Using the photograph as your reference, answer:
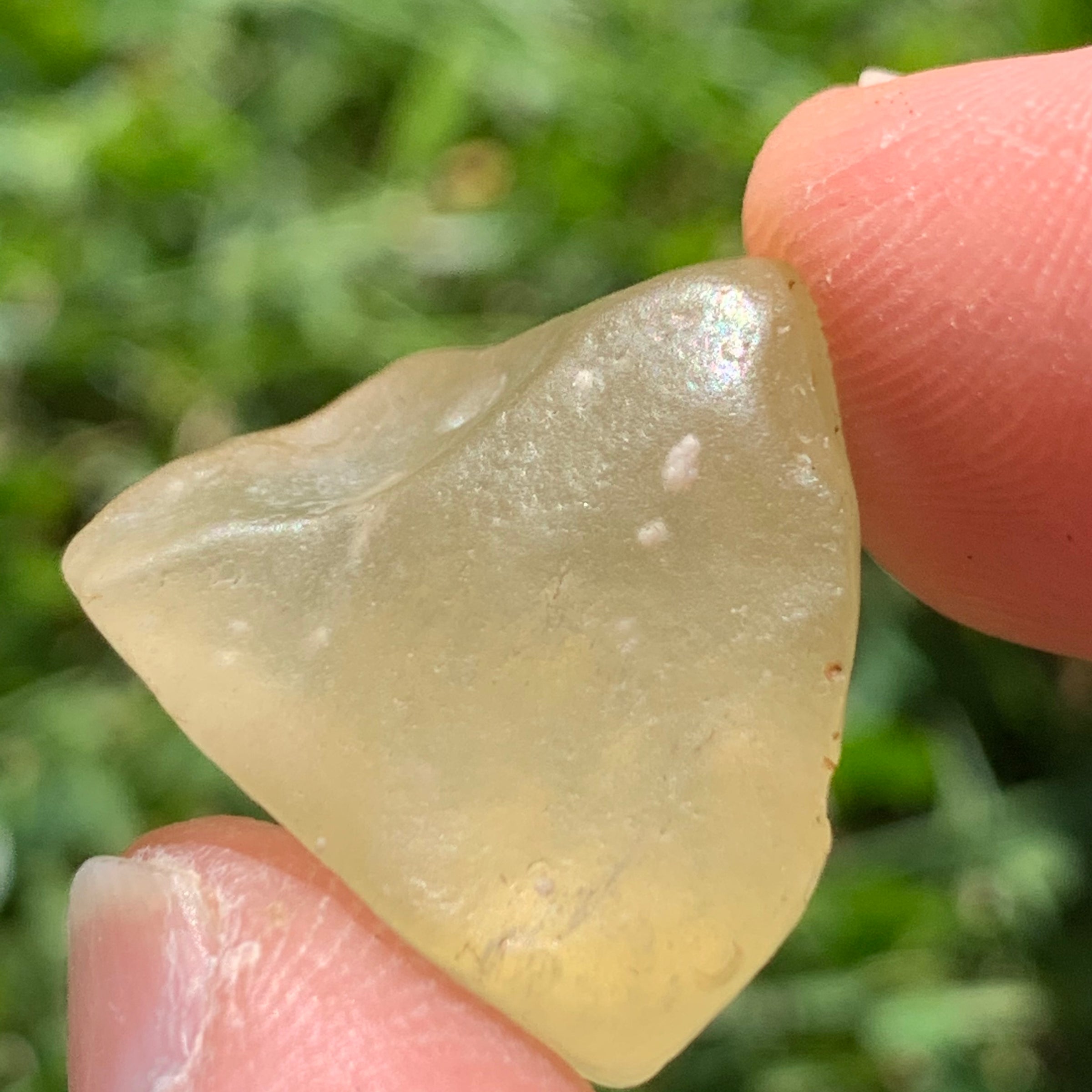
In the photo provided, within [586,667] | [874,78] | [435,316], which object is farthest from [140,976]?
[435,316]

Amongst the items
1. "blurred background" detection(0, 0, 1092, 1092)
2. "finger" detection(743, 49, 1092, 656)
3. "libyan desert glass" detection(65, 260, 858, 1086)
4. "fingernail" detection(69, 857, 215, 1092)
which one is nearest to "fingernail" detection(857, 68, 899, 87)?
"finger" detection(743, 49, 1092, 656)

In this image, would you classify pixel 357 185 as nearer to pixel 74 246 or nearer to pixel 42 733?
pixel 74 246

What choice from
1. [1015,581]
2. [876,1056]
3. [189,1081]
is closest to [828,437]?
[1015,581]

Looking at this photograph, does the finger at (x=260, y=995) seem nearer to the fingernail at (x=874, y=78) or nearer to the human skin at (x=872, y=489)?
the human skin at (x=872, y=489)

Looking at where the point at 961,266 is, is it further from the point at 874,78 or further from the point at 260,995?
the point at 260,995

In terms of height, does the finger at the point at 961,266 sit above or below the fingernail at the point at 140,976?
above

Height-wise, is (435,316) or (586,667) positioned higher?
(586,667)

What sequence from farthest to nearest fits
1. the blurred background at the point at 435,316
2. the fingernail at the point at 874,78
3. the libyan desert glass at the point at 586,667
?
the blurred background at the point at 435,316, the fingernail at the point at 874,78, the libyan desert glass at the point at 586,667

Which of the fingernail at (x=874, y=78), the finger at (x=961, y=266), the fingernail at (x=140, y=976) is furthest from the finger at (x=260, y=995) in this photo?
the fingernail at (x=874, y=78)
